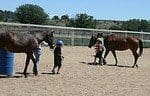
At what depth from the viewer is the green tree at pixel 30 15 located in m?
69.1

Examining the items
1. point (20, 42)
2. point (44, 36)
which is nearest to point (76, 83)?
point (20, 42)

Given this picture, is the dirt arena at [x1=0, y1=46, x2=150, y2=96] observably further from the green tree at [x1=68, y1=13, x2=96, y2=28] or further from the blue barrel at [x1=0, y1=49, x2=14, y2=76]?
the green tree at [x1=68, y1=13, x2=96, y2=28]

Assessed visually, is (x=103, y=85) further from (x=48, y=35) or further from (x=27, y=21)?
(x=27, y=21)

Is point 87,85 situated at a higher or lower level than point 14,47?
lower

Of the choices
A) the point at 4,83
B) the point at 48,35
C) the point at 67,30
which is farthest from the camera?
the point at 67,30

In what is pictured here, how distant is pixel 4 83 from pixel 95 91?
274 cm

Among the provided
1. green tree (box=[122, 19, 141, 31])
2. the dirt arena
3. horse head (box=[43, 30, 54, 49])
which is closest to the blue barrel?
the dirt arena

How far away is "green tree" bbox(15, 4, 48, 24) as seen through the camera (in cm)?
6906

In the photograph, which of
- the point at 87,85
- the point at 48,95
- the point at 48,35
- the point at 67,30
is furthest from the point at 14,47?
the point at 67,30

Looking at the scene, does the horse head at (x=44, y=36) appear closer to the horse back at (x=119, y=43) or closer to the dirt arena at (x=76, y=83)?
the dirt arena at (x=76, y=83)

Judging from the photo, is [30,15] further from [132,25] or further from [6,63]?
[6,63]

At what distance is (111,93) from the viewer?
1184 cm

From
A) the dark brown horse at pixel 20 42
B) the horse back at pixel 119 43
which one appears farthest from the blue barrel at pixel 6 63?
the horse back at pixel 119 43

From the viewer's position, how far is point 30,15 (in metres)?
69.0
